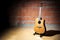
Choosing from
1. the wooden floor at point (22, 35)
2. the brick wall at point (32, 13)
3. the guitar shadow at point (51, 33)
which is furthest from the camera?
the brick wall at point (32, 13)

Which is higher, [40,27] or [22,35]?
[40,27]

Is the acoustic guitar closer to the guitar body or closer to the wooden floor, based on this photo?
the guitar body

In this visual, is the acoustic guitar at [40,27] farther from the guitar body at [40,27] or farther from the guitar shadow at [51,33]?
the guitar shadow at [51,33]

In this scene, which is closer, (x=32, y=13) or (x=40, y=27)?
(x=40, y=27)

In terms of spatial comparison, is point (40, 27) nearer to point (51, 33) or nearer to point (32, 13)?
point (51, 33)

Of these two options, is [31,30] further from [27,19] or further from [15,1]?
[15,1]

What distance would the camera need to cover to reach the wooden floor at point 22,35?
3.27m

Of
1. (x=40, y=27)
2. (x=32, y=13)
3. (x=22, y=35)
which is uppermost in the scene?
(x=32, y=13)

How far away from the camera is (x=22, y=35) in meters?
3.43

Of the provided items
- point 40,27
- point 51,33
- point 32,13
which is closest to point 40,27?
point 40,27

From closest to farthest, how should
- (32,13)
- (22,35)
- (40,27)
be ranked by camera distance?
(40,27)
(22,35)
(32,13)

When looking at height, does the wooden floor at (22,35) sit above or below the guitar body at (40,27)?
below

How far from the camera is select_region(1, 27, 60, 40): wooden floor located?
10.7 ft

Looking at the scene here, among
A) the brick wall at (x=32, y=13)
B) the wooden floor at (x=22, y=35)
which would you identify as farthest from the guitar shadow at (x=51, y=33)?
the brick wall at (x=32, y=13)
